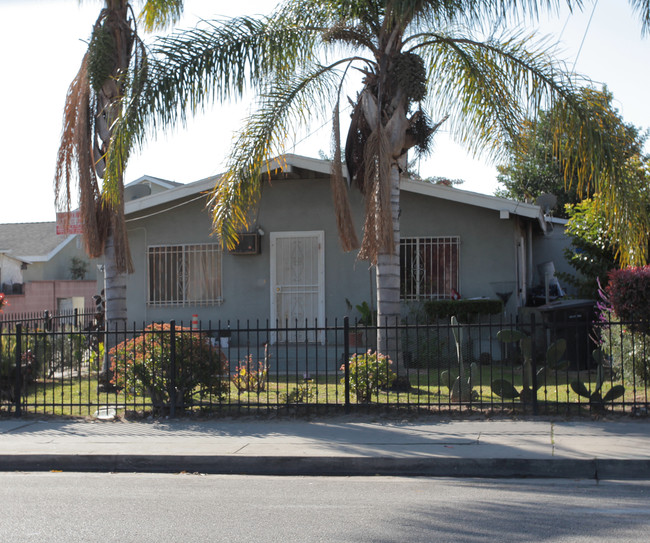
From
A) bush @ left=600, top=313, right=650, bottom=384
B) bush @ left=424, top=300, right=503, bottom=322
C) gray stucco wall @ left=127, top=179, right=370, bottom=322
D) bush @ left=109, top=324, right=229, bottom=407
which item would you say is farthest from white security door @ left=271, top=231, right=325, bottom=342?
bush @ left=600, top=313, right=650, bottom=384

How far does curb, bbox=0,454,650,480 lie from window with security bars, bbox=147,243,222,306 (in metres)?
8.71

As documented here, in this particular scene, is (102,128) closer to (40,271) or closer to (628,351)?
(628,351)

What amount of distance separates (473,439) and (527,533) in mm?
3017

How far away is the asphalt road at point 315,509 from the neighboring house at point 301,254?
28.3 feet

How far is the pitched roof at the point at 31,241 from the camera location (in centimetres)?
3075

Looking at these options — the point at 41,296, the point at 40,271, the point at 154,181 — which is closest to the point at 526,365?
the point at 154,181

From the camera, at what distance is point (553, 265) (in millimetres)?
19844

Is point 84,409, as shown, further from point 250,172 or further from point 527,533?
point 527,533

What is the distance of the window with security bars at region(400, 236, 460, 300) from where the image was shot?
51.0 feet

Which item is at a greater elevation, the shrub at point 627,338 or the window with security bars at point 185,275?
the window with security bars at point 185,275

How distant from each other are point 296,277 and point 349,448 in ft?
28.4

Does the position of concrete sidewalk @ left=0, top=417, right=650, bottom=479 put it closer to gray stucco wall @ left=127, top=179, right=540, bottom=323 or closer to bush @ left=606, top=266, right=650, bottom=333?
bush @ left=606, top=266, right=650, bottom=333

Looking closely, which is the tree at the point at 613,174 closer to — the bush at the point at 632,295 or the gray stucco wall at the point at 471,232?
the bush at the point at 632,295

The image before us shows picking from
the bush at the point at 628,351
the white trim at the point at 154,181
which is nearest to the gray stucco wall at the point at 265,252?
the bush at the point at 628,351
